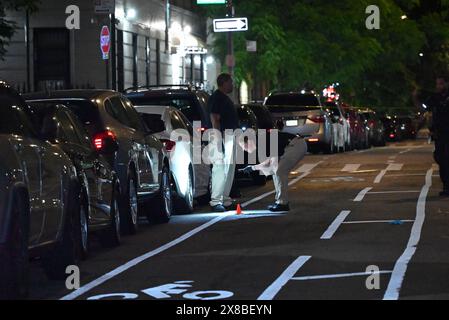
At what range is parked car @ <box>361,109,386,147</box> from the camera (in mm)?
52938

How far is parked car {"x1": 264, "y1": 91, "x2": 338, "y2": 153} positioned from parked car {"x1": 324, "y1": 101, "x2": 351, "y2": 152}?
→ 1962 millimetres

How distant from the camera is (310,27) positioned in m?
49.7

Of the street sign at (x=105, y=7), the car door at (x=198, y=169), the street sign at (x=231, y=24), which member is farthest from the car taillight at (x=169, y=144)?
the street sign at (x=231, y=24)

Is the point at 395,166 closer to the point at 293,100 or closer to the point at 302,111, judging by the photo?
the point at 302,111

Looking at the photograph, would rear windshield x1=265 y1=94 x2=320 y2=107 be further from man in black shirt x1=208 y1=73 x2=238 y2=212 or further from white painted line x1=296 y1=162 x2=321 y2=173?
man in black shirt x1=208 y1=73 x2=238 y2=212

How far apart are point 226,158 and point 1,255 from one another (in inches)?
384

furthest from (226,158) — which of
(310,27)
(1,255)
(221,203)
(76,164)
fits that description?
(310,27)

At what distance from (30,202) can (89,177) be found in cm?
337

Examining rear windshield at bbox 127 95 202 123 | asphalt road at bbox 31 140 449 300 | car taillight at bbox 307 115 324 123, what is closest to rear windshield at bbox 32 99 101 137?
asphalt road at bbox 31 140 449 300

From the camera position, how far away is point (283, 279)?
37.8ft

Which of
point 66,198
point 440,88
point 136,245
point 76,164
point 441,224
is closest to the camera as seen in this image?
point 66,198

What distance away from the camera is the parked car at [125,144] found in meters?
16.2

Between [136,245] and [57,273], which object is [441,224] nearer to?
[136,245]

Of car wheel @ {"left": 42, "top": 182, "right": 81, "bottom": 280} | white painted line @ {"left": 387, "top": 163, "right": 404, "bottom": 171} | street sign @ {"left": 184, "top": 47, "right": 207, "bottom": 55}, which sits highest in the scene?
street sign @ {"left": 184, "top": 47, "right": 207, "bottom": 55}
